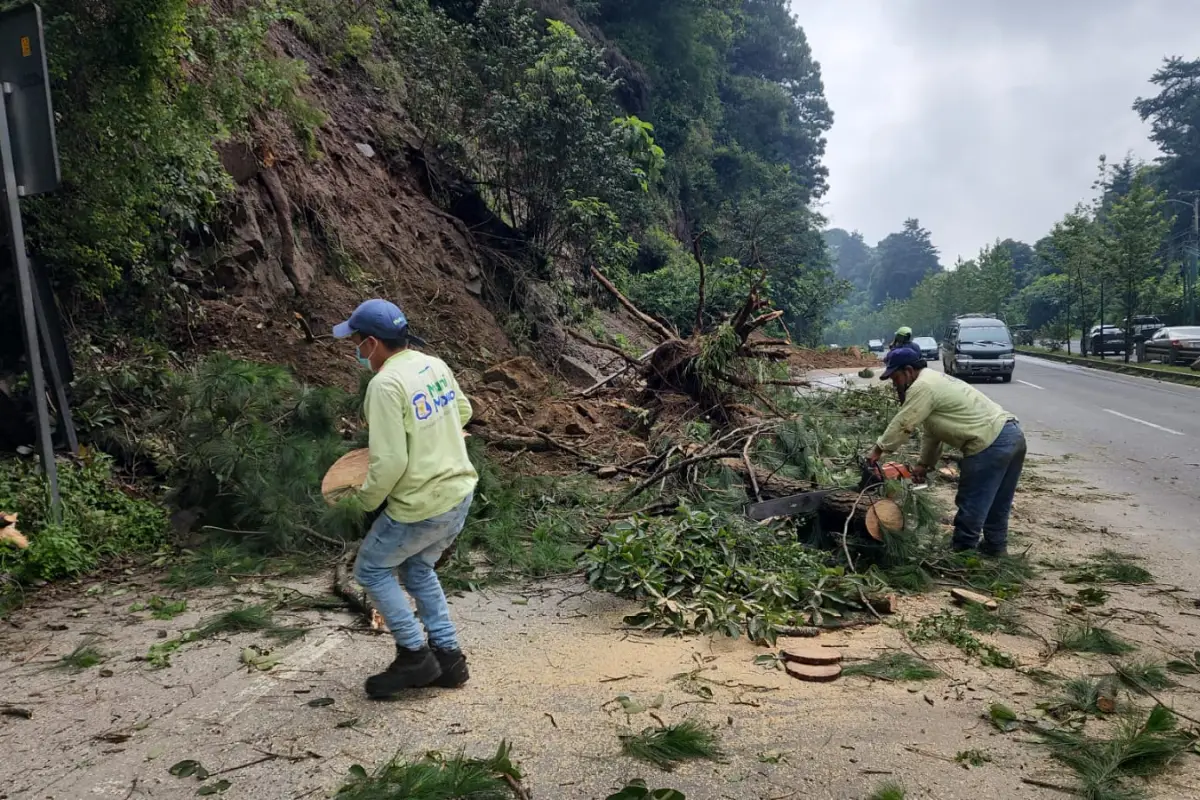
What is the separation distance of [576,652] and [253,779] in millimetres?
1740

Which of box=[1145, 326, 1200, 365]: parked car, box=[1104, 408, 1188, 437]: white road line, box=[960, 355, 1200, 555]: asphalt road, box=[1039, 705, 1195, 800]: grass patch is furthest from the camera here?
box=[1145, 326, 1200, 365]: parked car

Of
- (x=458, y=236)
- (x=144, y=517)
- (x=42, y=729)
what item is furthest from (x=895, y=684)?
(x=458, y=236)

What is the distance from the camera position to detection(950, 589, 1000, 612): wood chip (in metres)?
4.86

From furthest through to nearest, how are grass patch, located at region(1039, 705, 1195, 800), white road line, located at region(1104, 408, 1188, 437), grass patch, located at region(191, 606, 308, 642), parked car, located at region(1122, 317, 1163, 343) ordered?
parked car, located at region(1122, 317, 1163, 343)
white road line, located at region(1104, 408, 1188, 437)
grass patch, located at region(191, 606, 308, 642)
grass patch, located at region(1039, 705, 1195, 800)

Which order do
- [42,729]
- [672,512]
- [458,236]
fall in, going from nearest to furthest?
[42,729] < [672,512] < [458,236]

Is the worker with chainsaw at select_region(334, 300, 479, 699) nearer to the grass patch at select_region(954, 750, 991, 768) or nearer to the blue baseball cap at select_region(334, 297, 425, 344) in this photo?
the blue baseball cap at select_region(334, 297, 425, 344)

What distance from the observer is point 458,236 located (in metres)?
13.4

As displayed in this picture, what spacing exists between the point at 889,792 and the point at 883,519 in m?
2.84

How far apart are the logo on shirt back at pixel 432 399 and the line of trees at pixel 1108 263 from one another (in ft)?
101

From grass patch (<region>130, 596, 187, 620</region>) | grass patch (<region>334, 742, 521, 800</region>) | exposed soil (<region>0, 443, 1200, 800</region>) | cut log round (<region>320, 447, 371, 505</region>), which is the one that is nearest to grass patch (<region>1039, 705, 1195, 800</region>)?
exposed soil (<region>0, 443, 1200, 800</region>)

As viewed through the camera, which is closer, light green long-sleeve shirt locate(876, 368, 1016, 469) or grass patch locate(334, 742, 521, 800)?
grass patch locate(334, 742, 521, 800)

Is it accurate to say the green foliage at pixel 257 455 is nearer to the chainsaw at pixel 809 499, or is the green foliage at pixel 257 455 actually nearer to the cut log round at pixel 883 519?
the chainsaw at pixel 809 499

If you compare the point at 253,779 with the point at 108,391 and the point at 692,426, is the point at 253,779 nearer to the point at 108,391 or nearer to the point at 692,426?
the point at 108,391

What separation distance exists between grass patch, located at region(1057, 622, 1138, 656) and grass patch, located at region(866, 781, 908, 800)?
1.92 m
